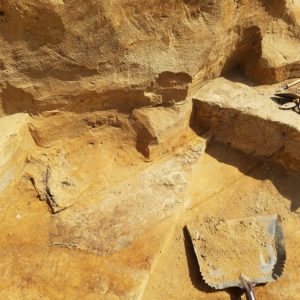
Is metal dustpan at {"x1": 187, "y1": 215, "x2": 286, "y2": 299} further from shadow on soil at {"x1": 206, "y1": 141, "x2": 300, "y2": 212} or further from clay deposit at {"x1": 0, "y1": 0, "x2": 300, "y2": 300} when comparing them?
shadow on soil at {"x1": 206, "y1": 141, "x2": 300, "y2": 212}

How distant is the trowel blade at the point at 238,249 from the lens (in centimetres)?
374

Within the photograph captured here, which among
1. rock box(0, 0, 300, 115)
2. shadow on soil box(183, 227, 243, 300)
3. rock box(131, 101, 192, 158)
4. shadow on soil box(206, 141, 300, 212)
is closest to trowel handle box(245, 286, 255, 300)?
shadow on soil box(183, 227, 243, 300)

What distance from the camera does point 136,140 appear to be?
163 inches

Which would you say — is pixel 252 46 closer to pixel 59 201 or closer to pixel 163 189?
pixel 163 189

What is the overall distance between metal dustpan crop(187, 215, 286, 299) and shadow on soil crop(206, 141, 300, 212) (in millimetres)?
369

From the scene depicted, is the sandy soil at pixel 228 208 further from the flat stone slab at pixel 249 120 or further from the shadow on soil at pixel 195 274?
the flat stone slab at pixel 249 120

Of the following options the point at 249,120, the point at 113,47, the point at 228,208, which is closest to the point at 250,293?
the point at 228,208

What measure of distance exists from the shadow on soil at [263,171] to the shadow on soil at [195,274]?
1.00m

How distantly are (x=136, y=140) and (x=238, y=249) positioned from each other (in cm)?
153

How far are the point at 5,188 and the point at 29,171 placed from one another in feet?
0.97

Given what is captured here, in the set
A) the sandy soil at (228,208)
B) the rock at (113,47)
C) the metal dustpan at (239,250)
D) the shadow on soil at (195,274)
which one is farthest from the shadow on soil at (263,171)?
the shadow on soil at (195,274)

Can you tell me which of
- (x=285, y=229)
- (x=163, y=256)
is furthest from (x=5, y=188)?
(x=285, y=229)

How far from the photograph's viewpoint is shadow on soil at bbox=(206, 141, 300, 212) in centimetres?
Result: 427

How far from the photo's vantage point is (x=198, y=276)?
378 centimetres
